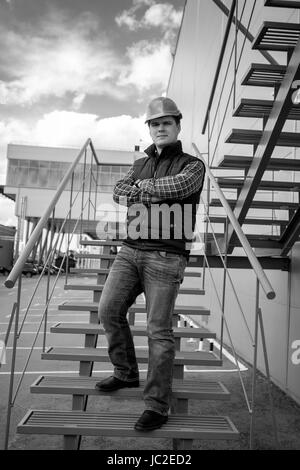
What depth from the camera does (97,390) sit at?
9.14ft

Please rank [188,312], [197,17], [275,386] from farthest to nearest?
[197,17] < [275,386] < [188,312]

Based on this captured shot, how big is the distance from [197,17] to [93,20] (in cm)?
402

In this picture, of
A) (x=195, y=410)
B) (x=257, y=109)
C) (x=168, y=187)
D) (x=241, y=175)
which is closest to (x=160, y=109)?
(x=168, y=187)

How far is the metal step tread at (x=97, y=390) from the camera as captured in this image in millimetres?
2773

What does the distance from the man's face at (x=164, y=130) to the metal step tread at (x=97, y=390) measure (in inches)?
58.0

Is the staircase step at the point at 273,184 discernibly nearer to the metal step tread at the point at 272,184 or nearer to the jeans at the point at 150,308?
the metal step tread at the point at 272,184

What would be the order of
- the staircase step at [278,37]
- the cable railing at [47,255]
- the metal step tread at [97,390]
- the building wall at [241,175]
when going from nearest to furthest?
1. the cable railing at [47,255]
2. the metal step tread at [97,390]
3. the staircase step at [278,37]
4. the building wall at [241,175]

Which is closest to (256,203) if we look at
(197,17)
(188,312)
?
(188,312)

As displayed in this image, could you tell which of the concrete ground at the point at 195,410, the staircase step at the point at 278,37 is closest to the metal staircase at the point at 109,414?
the concrete ground at the point at 195,410

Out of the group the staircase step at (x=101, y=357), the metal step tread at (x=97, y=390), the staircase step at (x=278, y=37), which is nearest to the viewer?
the metal step tread at (x=97, y=390)

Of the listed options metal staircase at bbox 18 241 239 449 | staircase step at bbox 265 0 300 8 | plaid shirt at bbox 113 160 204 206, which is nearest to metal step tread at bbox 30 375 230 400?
metal staircase at bbox 18 241 239 449

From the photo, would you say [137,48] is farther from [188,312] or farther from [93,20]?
[188,312]

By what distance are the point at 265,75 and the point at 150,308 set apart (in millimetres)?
2221

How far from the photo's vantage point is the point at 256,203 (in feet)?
14.6
